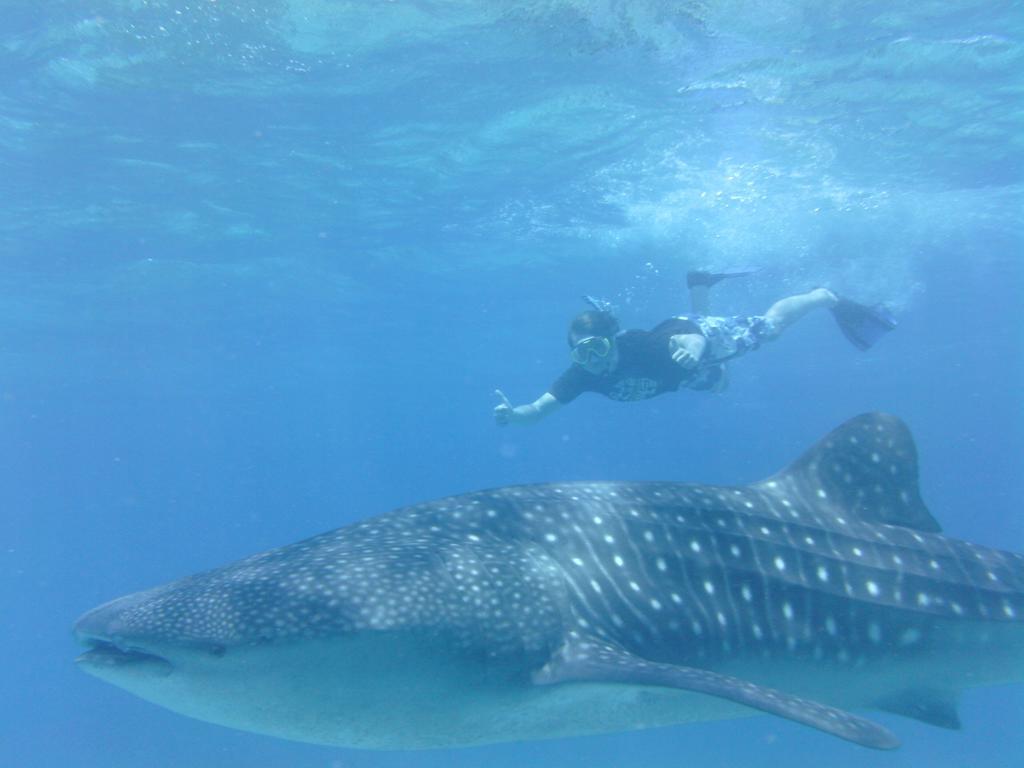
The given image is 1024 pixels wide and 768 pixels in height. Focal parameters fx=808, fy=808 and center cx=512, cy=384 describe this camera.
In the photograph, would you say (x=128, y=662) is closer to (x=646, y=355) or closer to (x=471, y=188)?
(x=646, y=355)

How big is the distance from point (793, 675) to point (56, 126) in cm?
1982

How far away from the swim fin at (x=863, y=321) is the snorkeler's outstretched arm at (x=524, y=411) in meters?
6.04

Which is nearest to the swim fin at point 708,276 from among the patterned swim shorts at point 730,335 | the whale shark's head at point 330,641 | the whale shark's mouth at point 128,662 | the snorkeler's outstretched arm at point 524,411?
the patterned swim shorts at point 730,335

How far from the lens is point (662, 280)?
36.7m

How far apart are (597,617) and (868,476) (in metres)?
2.32

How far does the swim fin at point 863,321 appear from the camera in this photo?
14.9 meters

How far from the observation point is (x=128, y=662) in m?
3.39

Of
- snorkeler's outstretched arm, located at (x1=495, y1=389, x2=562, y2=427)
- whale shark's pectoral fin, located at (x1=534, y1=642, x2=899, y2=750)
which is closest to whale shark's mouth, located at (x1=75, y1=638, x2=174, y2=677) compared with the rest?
whale shark's pectoral fin, located at (x1=534, y1=642, x2=899, y2=750)

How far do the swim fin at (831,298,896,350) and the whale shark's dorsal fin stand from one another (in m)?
10.1

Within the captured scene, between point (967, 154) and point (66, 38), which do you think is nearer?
point (66, 38)

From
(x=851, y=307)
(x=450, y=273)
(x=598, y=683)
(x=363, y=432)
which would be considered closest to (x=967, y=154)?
(x=851, y=307)

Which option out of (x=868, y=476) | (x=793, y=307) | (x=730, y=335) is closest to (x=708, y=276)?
(x=793, y=307)

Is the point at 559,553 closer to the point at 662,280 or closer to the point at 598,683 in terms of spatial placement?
the point at 598,683

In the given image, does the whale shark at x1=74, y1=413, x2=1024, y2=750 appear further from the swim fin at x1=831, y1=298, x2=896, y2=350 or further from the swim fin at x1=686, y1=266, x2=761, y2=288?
the swim fin at x1=831, y1=298, x2=896, y2=350
